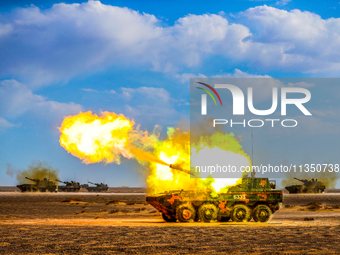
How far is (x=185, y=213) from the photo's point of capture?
2648 centimetres

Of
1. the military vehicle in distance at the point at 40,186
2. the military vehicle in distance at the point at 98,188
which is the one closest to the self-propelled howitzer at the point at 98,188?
the military vehicle in distance at the point at 98,188

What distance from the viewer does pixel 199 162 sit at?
2908 centimetres

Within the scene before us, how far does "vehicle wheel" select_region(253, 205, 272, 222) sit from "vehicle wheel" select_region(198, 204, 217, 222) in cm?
247

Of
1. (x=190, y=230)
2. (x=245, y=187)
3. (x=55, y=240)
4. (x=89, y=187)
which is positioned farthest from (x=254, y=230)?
(x=89, y=187)

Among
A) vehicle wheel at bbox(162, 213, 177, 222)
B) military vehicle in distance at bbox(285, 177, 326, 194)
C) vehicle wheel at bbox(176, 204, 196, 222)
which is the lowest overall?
vehicle wheel at bbox(162, 213, 177, 222)

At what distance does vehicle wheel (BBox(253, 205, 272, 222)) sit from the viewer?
26.4 metres

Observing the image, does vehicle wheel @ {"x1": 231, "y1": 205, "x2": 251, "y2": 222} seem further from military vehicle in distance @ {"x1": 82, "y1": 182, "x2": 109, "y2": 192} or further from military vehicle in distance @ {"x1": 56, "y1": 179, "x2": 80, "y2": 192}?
military vehicle in distance @ {"x1": 82, "y1": 182, "x2": 109, "y2": 192}

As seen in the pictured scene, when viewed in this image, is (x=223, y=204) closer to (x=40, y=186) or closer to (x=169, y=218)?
(x=169, y=218)

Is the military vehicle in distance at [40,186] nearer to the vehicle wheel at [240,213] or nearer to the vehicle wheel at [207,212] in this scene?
the vehicle wheel at [207,212]

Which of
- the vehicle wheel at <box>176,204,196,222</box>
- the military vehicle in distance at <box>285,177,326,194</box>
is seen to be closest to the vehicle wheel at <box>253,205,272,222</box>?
the vehicle wheel at <box>176,204,196,222</box>

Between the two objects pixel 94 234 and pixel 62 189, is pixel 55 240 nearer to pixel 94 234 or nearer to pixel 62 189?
pixel 94 234

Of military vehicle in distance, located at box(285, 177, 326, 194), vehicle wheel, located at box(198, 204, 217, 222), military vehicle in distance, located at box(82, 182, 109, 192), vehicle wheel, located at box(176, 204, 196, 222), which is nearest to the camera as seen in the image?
vehicle wheel, located at box(198, 204, 217, 222)

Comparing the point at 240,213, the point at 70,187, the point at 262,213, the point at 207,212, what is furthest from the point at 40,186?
the point at 262,213

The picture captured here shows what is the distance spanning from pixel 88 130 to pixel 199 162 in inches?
319
